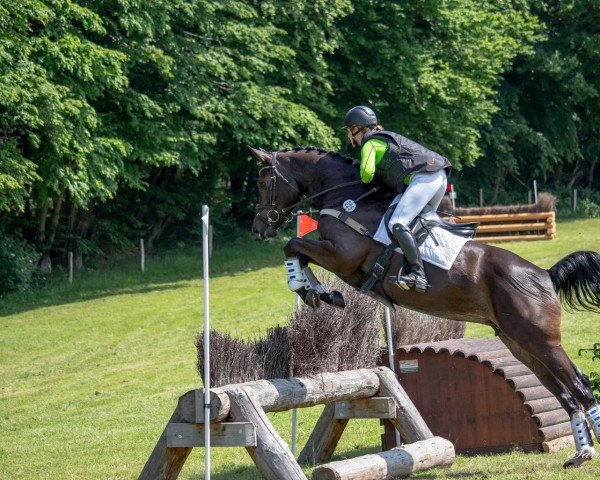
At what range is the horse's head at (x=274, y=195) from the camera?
10086 mm

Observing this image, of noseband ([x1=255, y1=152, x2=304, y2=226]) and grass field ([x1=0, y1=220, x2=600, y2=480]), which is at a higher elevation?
noseband ([x1=255, y1=152, x2=304, y2=226])

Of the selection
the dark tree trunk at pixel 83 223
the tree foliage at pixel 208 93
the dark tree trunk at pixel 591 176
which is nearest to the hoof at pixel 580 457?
the tree foliage at pixel 208 93

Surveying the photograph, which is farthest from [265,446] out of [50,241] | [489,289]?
[50,241]

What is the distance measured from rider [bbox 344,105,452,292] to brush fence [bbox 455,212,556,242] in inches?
883

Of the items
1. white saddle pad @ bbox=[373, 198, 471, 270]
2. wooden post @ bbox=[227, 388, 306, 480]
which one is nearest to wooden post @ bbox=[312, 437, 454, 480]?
wooden post @ bbox=[227, 388, 306, 480]

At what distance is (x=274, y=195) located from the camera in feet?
33.2

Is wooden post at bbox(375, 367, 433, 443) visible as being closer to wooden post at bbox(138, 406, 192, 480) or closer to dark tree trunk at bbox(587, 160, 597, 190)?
wooden post at bbox(138, 406, 192, 480)

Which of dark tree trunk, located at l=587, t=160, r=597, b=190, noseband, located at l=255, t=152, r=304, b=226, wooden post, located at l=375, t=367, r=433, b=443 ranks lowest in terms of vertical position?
wooden post, located at l=375, t=367, r=433, b=443

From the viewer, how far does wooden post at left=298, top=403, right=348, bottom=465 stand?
11.2 m

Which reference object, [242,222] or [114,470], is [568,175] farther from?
[114,470]

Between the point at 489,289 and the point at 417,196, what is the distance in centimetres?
103

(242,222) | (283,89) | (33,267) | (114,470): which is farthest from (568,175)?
(114,470)

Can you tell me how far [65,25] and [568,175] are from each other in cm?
2982

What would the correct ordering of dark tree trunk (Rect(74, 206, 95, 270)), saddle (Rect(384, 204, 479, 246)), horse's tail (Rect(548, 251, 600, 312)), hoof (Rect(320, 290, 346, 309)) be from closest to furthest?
hoof (Rect(320, 290, 346, 309)), saddle (Rect(384, 204, 479, 246)), horse's tail (Rect(548, 251, 600, 312)), dark tree trunk (Rect(74, 206, 95, 270))
